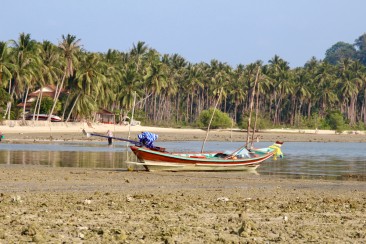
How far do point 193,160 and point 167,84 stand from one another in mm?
95166

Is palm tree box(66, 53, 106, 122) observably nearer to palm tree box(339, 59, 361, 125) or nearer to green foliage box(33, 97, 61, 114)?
green foliage box(33, 97, 61, 114)

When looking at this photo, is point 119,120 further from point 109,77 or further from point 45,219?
point 45,219

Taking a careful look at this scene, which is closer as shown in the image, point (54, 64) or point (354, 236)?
point (354, 236)

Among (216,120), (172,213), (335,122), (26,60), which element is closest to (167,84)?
(216,120)

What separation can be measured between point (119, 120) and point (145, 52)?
21835 mm

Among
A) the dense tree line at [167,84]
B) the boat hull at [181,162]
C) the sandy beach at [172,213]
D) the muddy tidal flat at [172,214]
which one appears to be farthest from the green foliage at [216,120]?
the muddy tidal flat at [172,214]

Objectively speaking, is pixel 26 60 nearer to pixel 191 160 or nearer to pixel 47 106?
pixel 47 106

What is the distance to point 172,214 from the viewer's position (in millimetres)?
15742

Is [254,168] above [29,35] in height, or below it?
below

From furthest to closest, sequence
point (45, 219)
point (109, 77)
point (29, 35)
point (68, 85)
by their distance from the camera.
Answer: point (109, 77) → point (68, 85) → point (29, 35) → point (45, 219)

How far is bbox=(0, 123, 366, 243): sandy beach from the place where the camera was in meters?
12.7

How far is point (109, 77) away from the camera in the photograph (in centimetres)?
11000

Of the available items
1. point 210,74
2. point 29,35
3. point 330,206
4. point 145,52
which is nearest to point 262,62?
point 210,74

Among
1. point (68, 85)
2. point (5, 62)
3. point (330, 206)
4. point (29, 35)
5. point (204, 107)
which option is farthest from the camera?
point (204, 107)
